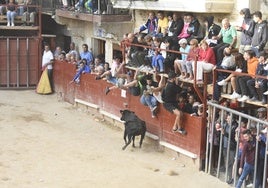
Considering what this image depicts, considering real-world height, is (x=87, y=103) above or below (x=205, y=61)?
below

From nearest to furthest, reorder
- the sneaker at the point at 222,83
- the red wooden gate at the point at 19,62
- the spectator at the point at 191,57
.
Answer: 1. the sneaker at the point at 222,83
2. the spectator at the point at 191,57
3. the red wooden gate at the point at 19,62

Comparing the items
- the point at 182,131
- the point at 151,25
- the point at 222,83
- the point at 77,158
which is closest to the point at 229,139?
the point at 222,83

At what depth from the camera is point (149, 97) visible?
16.0 m

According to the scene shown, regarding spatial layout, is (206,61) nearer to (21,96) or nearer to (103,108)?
(103,108)

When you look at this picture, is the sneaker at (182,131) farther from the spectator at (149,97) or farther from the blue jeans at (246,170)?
the blue jeans at (246,170)

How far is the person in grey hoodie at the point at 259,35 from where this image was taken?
13.8m

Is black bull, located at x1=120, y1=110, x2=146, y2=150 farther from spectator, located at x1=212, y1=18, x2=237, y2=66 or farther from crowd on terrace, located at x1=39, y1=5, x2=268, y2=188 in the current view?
spectator, located at x1=212, y1=18, x2=237, y2=66

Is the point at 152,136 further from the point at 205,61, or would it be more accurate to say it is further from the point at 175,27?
the point at 175,27

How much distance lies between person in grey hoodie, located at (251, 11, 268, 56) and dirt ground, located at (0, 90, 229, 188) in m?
3.19

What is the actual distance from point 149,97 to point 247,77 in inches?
145

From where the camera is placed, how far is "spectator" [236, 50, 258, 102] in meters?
13.0

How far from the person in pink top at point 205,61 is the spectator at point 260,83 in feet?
4.62

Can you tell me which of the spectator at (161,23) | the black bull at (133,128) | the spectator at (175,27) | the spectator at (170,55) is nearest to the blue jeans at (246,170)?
the black bull at (133,128)

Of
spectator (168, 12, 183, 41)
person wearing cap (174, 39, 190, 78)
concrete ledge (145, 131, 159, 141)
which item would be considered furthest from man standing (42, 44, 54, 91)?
person wearing cap (174, 39, 190, 78)
